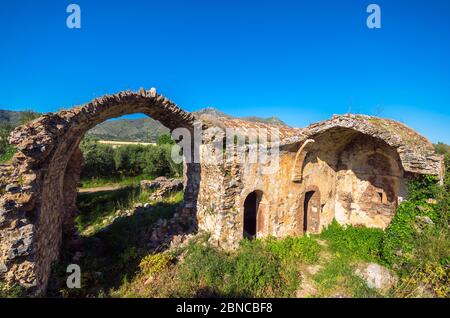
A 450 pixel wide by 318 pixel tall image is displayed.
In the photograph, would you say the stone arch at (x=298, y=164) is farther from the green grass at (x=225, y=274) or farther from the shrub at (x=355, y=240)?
the shrub at (x=355, y=240)

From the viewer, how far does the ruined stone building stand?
5.13m

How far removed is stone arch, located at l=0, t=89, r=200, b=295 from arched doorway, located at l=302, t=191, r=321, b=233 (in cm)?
734

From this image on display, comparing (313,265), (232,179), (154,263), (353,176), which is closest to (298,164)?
(232,179)

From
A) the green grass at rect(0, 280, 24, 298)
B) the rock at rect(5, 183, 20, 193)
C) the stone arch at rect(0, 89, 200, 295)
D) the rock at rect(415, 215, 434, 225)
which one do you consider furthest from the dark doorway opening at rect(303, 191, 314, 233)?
the rock at rect(5, 183, 20, 193)

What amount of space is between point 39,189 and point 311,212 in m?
9.64

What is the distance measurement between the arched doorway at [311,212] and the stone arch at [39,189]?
7.34 metres

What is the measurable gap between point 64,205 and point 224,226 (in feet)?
18.2

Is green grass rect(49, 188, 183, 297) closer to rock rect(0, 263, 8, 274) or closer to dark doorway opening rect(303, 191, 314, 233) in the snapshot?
rock rect(0, 263, 8, 274)

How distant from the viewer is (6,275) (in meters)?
4.80

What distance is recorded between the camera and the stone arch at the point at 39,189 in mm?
4922

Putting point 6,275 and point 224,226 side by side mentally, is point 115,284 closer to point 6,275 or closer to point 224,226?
point 6,275

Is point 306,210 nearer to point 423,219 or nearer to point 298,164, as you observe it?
point 298,164

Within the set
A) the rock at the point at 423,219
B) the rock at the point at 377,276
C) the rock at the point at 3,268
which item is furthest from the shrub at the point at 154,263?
the rock at the point at 423,219
